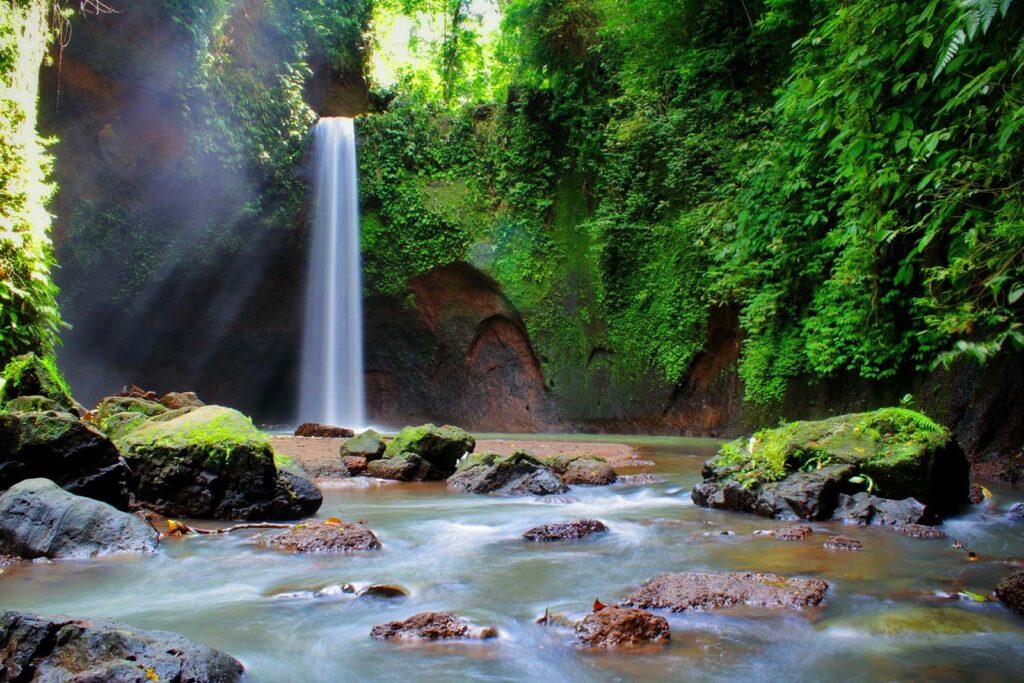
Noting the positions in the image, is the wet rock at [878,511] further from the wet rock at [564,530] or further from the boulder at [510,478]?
the boulder at [510,478]

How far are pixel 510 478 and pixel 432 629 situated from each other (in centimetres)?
441

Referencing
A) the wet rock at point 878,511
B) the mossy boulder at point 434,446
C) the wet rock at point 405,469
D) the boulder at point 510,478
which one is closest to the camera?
the wet rock at point 878,511

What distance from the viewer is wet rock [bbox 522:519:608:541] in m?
5.25

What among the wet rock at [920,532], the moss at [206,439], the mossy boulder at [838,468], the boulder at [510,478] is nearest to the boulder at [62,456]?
the moss at [206,439]

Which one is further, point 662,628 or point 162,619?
point 162,619

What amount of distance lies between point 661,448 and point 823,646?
8.46 metres

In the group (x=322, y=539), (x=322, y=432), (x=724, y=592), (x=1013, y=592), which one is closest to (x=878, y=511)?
(x=1013, y=592)

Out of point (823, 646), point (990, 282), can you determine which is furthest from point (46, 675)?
point (990, 282)

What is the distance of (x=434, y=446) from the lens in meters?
8.55

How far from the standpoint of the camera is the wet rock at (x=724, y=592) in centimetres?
350

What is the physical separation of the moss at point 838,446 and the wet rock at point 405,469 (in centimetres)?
327

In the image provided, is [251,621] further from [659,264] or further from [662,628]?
[659,264]

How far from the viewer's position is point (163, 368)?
59.7ft

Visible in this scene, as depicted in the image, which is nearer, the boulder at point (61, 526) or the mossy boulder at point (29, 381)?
the boulder at point (61, 526)
